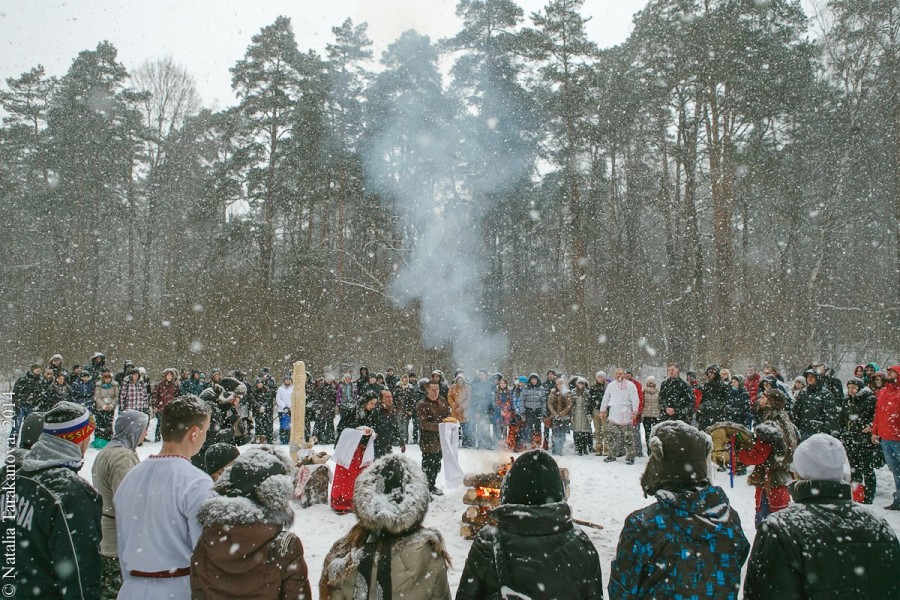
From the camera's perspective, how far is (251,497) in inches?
98.3

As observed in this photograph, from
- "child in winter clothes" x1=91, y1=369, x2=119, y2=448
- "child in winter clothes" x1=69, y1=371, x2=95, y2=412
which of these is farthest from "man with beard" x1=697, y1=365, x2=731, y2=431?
"child in winter clothes" x1=69, y1=371, x2=95, y2=412

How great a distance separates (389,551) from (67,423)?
5.95ft

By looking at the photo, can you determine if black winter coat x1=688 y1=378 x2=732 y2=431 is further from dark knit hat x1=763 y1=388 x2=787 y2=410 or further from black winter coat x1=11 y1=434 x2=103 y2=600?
black winter coat x1=11 y1=434 x2=103 y2=600

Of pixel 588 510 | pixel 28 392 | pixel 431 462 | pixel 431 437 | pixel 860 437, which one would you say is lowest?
pixel 588 510

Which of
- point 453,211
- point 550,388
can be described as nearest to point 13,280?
point 453,211

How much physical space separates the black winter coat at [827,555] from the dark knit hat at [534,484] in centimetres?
88

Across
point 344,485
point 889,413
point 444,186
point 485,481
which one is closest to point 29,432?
point 485,481

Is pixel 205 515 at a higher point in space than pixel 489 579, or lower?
higher

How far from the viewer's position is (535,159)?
2330 centimetres

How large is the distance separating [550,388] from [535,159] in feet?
42.8

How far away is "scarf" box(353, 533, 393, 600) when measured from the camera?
7.80 feet

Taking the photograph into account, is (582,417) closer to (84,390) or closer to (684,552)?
(684,552)

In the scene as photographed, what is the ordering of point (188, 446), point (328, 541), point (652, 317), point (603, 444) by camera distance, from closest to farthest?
point (188, 446) < point (328, 541) < point (603, 444) < point (652, 317)

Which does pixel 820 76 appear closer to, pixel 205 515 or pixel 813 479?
pixel 813 479
